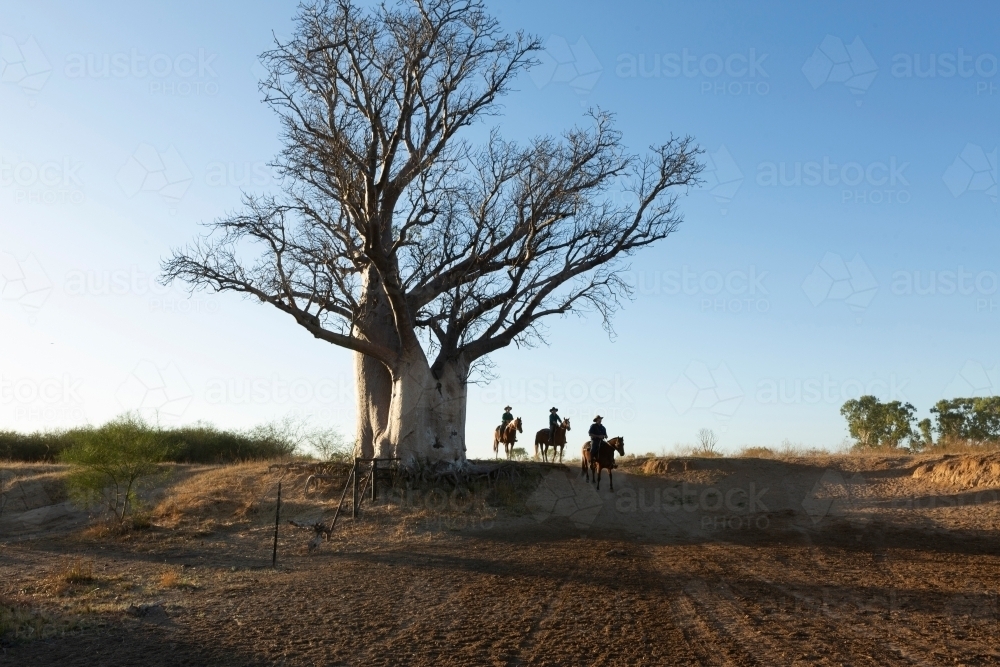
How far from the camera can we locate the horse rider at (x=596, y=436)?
24750 millimetres

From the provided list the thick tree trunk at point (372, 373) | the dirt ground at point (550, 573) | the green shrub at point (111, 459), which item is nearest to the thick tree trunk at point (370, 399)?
the thick tree trunk at point (372, 373)

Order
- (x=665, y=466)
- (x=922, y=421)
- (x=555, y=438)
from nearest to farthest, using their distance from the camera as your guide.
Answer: (x=665, y=466)
(x=555, y=438)
(x=922, y=421)

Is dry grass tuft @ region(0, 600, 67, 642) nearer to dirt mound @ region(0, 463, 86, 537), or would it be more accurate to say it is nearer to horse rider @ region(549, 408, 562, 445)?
dirt mound @ region(0, 463, 86, 537)

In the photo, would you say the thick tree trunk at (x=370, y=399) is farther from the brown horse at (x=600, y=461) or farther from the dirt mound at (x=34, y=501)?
the dirt mound at (x=34, y=501)

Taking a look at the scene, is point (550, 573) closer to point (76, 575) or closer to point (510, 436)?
point (76, 575)

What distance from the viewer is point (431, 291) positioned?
23938mm

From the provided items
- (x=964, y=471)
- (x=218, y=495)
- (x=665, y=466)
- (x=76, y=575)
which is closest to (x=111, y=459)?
(x=218, y=495)

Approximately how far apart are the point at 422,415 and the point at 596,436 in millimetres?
5209

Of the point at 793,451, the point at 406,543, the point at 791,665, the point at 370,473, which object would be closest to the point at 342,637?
the point at 791,665

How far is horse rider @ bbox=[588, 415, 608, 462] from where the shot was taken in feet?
81.2

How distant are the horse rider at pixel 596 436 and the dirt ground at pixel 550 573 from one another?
114 cm

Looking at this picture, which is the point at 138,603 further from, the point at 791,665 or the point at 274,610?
the point at 791,665

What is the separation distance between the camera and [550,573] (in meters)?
14.3

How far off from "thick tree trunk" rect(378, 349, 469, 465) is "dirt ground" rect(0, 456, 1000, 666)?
4.26ft
